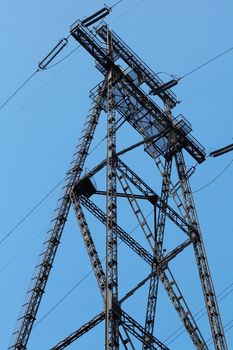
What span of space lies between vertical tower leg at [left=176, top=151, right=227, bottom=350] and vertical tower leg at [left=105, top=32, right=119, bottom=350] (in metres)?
4.48

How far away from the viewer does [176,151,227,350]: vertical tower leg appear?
25422mm

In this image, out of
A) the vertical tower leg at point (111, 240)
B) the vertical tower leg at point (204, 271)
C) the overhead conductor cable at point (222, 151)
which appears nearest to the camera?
the vertical tower leg at point (111, 240)

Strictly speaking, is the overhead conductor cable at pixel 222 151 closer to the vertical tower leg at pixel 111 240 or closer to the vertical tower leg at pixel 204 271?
the vertical tower leg at pixel 204 271

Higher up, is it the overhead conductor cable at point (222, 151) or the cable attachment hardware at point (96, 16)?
the cable attachment hardware at point (96, 16)

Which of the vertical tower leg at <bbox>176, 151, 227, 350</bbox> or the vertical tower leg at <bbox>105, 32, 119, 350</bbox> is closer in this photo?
the vertical tower leg at <bbox>105, 32, 119, 350</bbox>

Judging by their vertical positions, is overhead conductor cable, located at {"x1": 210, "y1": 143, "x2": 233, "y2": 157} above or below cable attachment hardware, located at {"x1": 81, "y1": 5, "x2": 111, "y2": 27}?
below

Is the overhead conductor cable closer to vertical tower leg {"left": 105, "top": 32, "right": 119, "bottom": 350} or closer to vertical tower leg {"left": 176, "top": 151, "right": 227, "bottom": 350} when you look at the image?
vertical tower leg {"left": 176, "top": 151, "right": 227, "bottom": 350}

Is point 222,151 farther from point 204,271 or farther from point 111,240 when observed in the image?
point 111,240

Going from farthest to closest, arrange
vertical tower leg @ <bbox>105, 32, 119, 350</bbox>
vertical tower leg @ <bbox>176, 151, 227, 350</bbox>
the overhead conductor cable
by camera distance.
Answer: the overhead conductor cable, vertical tower leg @ <bbox>176, 151, 227, 350</bbox>, vertical tower leg @ <bbox>105, 32, 119, 350</bbox>

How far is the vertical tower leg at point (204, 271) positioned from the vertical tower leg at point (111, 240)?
4481 millimetres

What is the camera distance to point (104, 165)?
2778 centimetres

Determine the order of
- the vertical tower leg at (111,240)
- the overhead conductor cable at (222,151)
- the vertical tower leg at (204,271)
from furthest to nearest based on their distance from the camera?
the overhead conductor cable at (222,151) → the vertical tower leg at (204,271) → the vertical tower leg at (111,240)

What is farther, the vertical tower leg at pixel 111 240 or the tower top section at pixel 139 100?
the tower top section at pixel 139 100

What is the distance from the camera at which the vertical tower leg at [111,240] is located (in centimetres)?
2110
